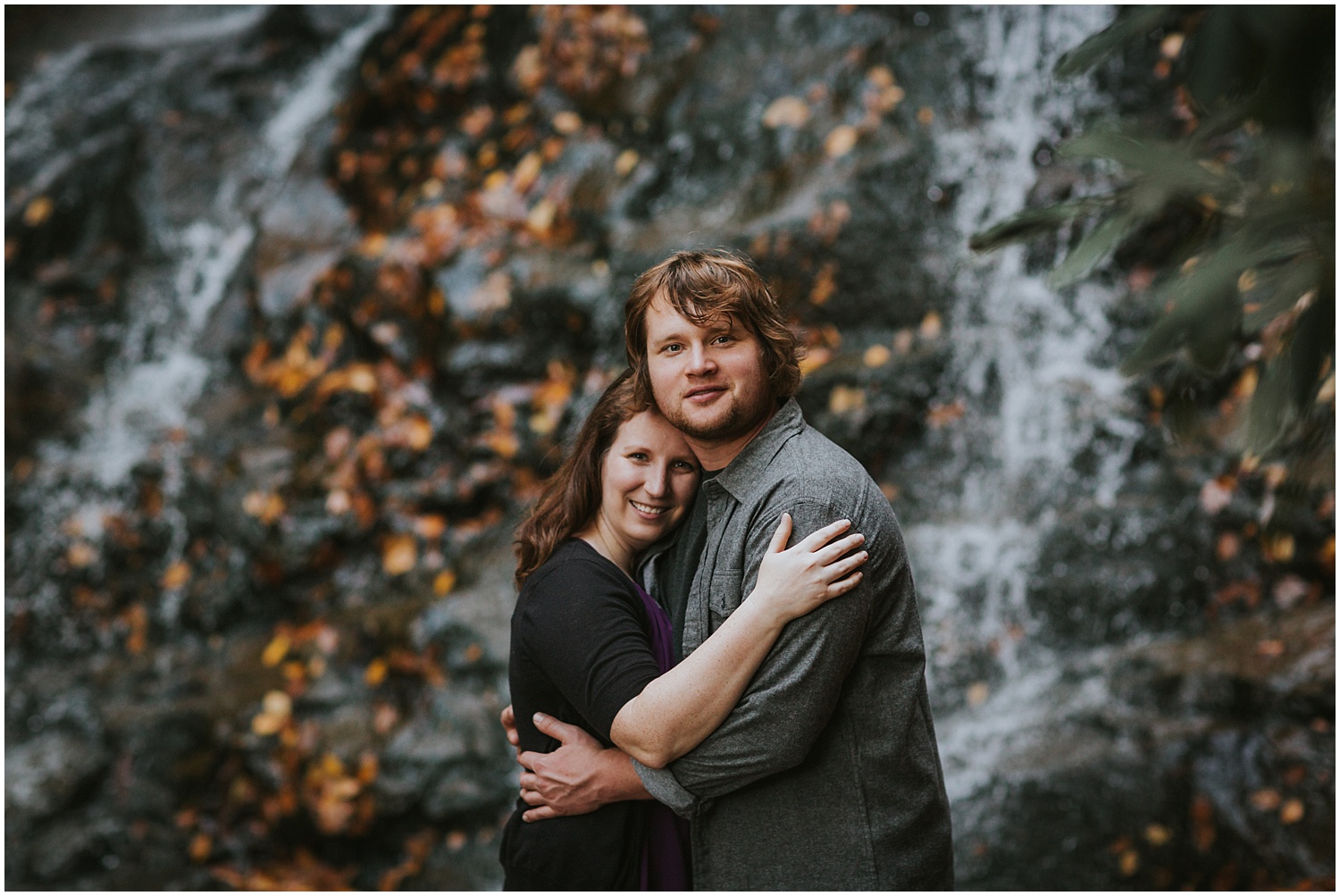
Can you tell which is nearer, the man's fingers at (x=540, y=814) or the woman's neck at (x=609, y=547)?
the man's fingers at (x=540, y=814)

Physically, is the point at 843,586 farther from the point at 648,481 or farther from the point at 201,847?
the point at 201,847

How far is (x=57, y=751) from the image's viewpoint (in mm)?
5133

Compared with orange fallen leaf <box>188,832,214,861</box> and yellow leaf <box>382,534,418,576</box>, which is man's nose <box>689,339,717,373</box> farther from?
orange fallen leaf <box>188,832,214,861</box>

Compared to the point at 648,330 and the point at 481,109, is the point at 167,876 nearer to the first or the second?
the point at 648,330

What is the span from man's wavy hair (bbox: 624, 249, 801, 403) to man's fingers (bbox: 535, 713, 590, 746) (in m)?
0.79

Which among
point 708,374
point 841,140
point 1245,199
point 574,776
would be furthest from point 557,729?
point 841,140

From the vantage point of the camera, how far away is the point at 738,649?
1900mm

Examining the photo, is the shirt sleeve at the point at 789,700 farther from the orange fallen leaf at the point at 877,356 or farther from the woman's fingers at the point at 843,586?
the orange fallen leaf at the point at 877,356

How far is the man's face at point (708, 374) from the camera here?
2.14 meters

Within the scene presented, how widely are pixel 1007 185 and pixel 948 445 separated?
1.72 meters

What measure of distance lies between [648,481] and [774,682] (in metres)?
0.60

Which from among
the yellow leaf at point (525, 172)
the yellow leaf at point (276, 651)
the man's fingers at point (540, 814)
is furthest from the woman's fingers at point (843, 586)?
the yellow leaf at point (525, 172)

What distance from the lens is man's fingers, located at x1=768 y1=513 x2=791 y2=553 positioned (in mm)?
1969

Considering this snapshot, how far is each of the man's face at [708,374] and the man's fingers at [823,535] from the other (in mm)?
345
